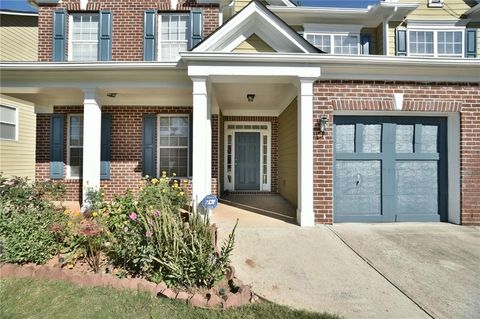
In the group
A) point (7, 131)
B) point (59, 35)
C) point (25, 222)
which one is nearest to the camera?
point (25, 222)

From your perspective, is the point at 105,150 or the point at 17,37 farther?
the point at 17,37

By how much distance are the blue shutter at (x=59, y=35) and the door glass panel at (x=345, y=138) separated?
26.1 feet

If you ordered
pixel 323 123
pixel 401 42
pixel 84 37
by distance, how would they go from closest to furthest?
1. pixel 323 123
2. pixel 84 37
3. pixel 401 42

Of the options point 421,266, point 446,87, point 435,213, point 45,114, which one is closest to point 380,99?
point 446,87

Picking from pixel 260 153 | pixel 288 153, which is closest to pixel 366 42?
pixel 288 153

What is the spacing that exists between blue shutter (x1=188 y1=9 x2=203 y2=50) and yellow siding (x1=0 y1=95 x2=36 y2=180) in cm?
624

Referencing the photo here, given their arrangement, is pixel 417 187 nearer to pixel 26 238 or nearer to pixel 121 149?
pixel 26 238

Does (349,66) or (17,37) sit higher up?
(17,37)

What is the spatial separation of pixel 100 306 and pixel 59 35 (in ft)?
26.6

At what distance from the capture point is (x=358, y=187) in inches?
233

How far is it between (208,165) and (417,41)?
8504 millimetres

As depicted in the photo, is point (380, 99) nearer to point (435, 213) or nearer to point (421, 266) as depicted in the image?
point (435, 213)

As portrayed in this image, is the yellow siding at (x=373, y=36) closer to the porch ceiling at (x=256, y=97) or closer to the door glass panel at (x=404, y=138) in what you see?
the porch ceiling at (x=256, y=97)

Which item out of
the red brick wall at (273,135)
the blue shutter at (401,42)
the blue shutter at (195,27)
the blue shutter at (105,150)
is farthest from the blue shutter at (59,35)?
the blue shutter at (401,42)
